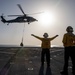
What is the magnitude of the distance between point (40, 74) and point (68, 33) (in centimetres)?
227

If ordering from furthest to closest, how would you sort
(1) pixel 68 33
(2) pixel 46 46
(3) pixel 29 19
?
(3) pixel 29 19
(2) pixel 46 46
(1) pixel 68 33

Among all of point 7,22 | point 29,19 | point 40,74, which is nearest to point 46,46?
point 40,74

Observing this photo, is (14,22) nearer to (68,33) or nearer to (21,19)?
(21,19)

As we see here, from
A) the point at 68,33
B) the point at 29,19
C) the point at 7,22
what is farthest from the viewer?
the point at 7,22

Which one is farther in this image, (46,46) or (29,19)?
(29,19)

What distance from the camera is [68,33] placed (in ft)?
33.8

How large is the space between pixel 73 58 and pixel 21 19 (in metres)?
38.2

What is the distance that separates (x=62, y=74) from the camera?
1057 centimetres

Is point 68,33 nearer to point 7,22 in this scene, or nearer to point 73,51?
point 73,51

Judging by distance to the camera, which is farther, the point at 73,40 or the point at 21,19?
the point at 21,19

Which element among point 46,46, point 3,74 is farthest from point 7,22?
point 3,74

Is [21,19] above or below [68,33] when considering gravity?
above

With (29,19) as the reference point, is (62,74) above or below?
below

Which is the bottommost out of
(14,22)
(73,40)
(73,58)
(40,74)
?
(40,74)
